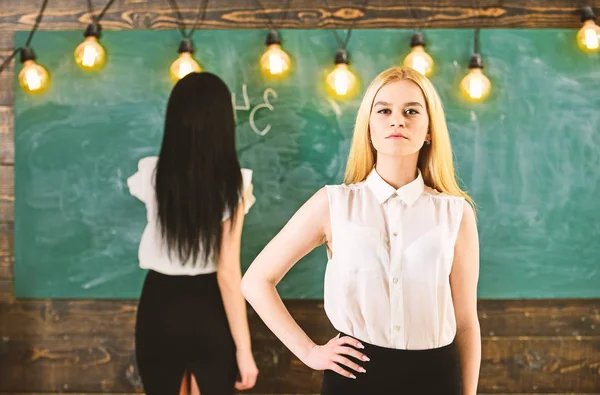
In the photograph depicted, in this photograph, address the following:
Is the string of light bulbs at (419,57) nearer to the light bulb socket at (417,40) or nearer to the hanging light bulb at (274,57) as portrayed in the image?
the light bulb socket at (417,40)

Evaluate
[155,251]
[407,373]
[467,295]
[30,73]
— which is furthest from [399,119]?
[30,73]

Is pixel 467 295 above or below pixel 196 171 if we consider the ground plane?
below

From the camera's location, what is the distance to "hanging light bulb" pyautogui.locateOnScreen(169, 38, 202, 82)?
106 inches

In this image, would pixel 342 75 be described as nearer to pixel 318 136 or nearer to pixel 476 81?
pixel 318 136

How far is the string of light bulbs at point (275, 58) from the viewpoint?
2.68 m

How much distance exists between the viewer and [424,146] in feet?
4.53

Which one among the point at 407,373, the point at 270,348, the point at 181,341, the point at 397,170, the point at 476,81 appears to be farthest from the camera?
the point at 270,348

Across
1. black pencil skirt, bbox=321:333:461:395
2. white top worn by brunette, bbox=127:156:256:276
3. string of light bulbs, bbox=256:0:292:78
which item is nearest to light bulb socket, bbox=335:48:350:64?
string of light bulbs, bbox=256:0:292:78

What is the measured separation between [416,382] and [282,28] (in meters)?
1.95

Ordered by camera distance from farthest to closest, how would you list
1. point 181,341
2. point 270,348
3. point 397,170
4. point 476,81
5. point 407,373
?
point 270,348
point 476,81
point 181,341
point 397,170
point 407,373

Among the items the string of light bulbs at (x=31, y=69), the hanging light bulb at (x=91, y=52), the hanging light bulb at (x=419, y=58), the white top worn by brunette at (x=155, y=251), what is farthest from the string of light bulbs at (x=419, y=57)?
the string of light bulbs at (x=31, y=69)

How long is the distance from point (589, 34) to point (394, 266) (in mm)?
1986

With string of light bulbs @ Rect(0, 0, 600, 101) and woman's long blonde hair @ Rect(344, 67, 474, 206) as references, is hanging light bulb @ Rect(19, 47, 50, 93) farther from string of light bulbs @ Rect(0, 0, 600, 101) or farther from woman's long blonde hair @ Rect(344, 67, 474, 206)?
woman's long blonde hair @ Rect(344, 67, 474, 206)

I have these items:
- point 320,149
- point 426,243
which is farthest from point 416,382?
point 320,149
